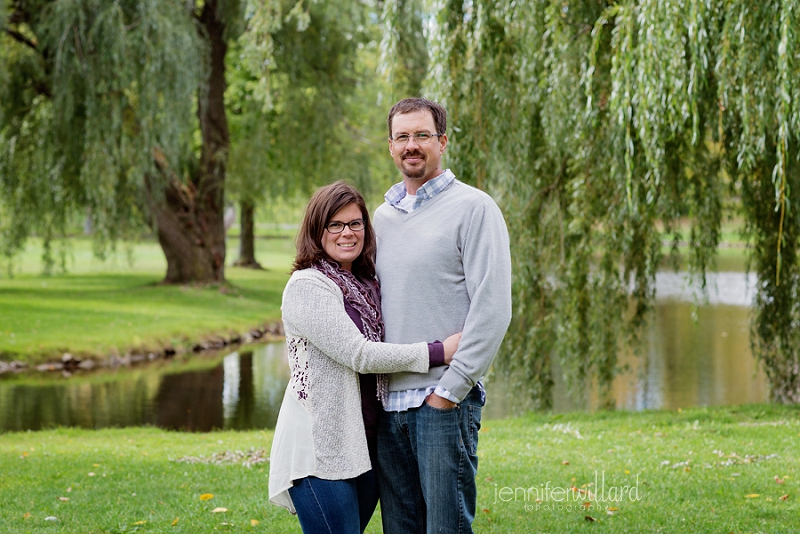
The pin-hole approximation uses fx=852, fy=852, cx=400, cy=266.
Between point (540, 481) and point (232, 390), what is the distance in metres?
7.40

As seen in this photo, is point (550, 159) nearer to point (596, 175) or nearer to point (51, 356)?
point (596, 175)

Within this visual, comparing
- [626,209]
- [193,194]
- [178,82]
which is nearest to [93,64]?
[178,82]

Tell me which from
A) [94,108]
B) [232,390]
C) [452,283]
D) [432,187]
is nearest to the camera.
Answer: [452,283]

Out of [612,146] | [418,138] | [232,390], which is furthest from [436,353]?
[232,390]

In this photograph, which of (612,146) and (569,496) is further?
(612,146)

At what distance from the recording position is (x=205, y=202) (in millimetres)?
17578

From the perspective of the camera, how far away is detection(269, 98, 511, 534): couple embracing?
246 cm

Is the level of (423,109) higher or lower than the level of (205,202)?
lower

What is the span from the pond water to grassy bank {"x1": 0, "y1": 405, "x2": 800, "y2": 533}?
1.43 m

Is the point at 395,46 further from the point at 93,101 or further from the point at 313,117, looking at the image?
the point at 313,117

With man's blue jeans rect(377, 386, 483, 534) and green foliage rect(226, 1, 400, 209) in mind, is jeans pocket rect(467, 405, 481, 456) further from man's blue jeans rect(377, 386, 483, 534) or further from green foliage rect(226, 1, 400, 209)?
green foliage rect(226, 1, 400, 209)

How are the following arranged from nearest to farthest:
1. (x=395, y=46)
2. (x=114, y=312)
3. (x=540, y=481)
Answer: (x=540, y=481)
(x=395, y=46)
(x=114, y=312)

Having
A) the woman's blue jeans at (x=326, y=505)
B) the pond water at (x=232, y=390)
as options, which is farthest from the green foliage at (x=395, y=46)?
the woman's blue jeans at (x=326, y=505)

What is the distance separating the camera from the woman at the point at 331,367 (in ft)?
8.07
